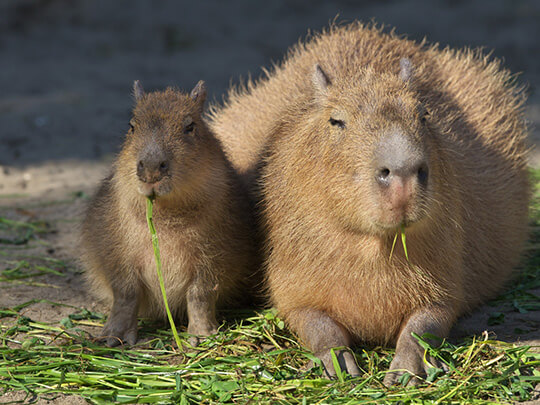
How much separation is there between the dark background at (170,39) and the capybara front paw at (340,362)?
5303 millimetres

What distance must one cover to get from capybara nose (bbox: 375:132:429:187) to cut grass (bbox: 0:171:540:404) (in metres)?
0.76

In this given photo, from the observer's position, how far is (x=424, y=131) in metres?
3.12

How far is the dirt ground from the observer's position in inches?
271

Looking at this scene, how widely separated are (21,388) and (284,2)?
942cm

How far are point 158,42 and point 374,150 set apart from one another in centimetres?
831

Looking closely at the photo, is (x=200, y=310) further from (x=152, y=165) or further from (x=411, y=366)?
(x=411, y=366)

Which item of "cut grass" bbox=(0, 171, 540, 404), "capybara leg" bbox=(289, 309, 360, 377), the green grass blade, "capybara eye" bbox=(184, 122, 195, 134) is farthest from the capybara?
the green grass blade

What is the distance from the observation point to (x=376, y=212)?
2.86 metres

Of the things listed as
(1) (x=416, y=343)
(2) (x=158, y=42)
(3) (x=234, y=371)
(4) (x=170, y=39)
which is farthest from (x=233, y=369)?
(4) (x=170, y=39)

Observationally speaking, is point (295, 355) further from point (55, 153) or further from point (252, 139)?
point (55, 153)

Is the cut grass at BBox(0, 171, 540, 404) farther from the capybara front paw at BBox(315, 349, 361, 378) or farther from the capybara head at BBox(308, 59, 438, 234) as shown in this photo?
the capybara head at BBox(308, 59, 438, 234)

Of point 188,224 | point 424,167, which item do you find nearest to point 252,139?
point 188,224

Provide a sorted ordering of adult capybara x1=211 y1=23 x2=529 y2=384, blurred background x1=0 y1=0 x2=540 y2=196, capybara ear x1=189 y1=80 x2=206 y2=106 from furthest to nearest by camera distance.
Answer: blurred background x1=0 y1=0 x2=540 y2=196 → capybara ear x1=189 y1=80 x2=206 y2=106 → adult capybara x1=211 y1=23 x2=529 y2=384

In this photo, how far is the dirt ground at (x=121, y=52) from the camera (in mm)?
6879
